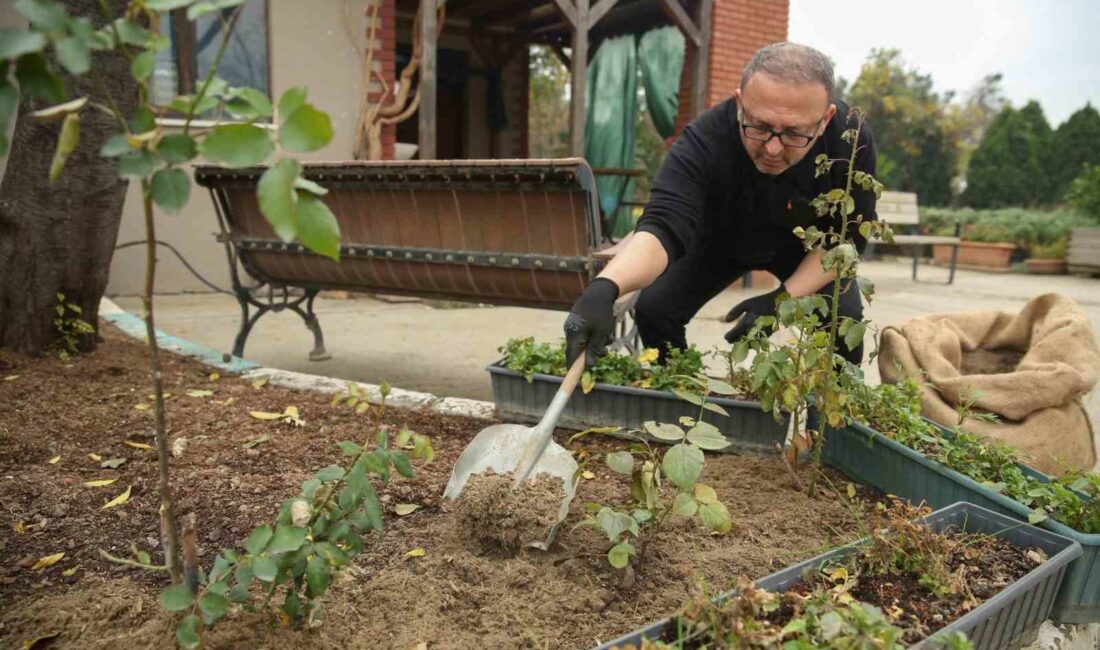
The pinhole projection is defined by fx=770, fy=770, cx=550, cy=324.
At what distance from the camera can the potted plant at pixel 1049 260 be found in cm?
1198

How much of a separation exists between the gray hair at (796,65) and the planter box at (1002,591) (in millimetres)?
1268

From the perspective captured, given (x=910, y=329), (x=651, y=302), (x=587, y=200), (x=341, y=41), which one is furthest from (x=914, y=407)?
(x=341, y=41)

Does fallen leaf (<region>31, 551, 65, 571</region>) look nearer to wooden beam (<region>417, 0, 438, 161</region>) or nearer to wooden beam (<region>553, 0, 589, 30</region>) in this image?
wooden beam (<region>417, 0, 438, 161</region>)

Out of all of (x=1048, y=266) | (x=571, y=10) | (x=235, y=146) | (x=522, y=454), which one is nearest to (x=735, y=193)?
(x=522, y=454)

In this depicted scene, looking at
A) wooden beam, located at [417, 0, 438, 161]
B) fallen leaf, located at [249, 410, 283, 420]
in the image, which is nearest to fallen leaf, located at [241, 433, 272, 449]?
fallen leaf, located at [249, 410, 283, 420]

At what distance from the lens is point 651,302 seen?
317cm

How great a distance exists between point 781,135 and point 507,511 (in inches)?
56.9

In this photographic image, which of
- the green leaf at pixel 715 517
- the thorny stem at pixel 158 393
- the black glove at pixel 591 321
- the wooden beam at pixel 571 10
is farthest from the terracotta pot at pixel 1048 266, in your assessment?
the thorny stem at pixel 158 393

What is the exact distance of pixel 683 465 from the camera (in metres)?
1.49

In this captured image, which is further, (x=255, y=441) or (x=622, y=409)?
(x=622, y=409)

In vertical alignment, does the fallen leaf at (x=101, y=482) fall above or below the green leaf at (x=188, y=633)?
below

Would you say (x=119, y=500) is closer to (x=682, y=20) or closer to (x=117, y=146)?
(x=117, y=146)

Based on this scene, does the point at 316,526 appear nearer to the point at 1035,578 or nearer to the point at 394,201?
the point at 1035,578

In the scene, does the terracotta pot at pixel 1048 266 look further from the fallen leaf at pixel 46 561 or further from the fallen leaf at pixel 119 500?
the fallen leaf at pixel 46 561
